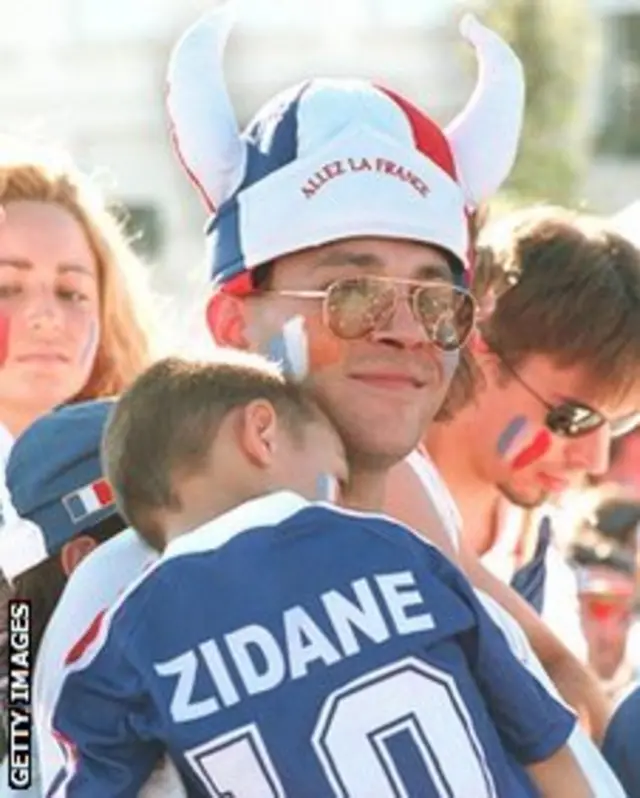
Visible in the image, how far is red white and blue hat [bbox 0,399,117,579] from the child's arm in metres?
0.76

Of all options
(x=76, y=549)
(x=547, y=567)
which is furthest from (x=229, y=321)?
(x=547, y=567)

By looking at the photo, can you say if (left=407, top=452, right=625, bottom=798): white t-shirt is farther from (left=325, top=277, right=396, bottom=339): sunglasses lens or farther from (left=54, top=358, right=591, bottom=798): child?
(left=325, top=277, right=396, bottom=339): sunglasses lens

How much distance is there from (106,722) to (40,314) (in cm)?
143

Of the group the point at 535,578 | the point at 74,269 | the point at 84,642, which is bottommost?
the point at 535,578

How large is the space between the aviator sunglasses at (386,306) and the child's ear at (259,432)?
0.27 m

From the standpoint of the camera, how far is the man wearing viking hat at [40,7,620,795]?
2.91 m

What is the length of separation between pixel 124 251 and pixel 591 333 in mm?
848

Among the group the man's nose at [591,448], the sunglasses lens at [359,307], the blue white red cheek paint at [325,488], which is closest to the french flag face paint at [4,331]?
the man's nose at [591,448]

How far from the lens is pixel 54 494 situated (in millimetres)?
3182

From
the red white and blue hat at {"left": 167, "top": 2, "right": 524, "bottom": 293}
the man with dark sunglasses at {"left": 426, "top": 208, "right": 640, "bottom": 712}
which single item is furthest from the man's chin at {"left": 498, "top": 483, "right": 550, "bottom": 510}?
the red white and blue hat at {"left": 167, "top": 2, "right": 524, "bottom": 293}

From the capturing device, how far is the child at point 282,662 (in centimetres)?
251

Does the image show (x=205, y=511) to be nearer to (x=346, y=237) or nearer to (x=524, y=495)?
(x=346, y=237)

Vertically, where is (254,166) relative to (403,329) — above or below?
above

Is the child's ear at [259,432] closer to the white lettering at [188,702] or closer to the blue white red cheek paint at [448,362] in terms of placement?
the white lettering at [188,702]
